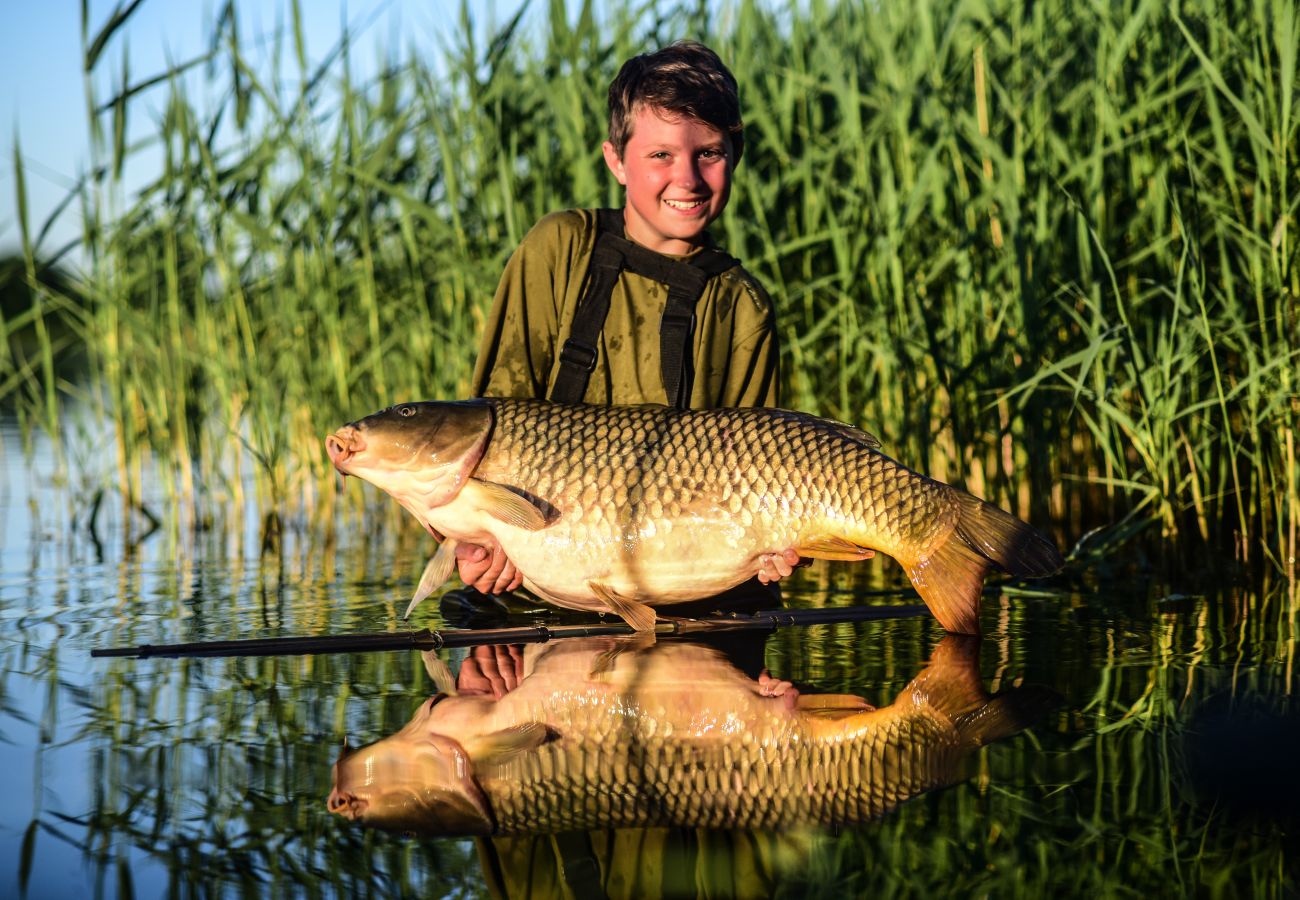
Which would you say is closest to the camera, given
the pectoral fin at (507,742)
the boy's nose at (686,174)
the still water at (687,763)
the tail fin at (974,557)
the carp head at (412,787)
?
the still water at (687,763)

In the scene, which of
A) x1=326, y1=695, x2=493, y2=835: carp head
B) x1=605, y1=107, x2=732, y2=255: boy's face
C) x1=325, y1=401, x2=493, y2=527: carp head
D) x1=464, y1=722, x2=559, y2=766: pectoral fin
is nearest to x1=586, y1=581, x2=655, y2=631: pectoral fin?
x1=325, y1=401, x2=493, y2=527: carp head

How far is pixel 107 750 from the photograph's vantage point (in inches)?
82.3

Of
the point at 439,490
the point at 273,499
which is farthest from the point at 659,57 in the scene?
the point at 273,499

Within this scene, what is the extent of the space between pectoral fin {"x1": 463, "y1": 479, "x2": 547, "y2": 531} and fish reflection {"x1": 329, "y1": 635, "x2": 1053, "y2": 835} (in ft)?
0.94

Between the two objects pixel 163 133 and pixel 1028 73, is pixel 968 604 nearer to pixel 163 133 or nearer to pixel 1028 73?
pixel 1028 73

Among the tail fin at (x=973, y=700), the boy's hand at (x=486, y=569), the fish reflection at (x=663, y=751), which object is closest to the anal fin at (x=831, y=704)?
the fish reflection at (x=663, y=751)

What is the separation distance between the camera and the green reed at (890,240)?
3.73m

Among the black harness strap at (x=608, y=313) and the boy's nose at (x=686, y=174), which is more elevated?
the boy's nose at (x=686, y=174)

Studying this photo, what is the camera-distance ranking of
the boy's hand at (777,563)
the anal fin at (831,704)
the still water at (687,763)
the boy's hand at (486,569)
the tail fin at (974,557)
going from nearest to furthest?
the still water at (687,763) < the anal fin at (831,704) < the tail fin at (974,557) < the boy's hand at (777,563) < the boy's hand at (486,569)

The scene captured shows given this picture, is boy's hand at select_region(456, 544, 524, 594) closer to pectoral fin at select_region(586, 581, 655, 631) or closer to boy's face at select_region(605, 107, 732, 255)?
pectoral fin at select_region(586, 581, 655, 631)

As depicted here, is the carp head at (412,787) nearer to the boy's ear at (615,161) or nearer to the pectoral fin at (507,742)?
the pectoral fin at (507,742)

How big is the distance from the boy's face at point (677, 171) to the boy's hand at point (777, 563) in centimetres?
83

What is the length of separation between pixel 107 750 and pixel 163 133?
10.6 feet

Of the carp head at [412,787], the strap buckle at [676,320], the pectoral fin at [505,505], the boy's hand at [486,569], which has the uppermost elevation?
the strap buckle at [676,320]
